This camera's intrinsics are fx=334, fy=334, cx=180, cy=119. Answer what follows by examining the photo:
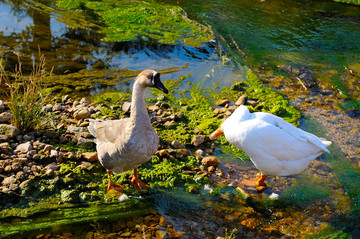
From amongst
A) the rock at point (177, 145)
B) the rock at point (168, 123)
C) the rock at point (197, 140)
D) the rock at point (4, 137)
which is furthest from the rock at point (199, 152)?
the rock at point (4, 137)

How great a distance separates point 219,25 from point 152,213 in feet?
25.2

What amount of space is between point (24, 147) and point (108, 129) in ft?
4.42

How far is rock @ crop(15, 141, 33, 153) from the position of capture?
4963 millimetres

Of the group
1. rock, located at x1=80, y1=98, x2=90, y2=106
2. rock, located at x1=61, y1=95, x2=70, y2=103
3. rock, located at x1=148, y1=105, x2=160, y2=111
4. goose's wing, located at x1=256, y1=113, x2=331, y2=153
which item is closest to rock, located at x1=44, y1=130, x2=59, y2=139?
rock, located at x1=80, y1=98, x2=90, y2=106

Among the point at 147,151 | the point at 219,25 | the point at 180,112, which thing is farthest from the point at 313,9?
the point at 147,151

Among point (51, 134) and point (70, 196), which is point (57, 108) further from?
point (70, 196)

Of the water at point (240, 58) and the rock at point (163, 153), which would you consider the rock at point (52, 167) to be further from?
the rock at point (163, 153)

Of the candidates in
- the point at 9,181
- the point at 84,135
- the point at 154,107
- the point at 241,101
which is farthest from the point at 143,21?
the point at 9,181

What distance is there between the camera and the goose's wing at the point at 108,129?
4.61 metres

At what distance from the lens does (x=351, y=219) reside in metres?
4.45

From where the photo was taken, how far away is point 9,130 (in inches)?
207

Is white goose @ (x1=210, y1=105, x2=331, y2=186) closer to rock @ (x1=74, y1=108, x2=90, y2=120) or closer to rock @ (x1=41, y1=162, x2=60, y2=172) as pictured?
rock @ (x1=41, y1=162, x2=60, y2=172)

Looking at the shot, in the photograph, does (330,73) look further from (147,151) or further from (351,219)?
(147,151)

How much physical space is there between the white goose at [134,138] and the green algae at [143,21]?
17.1 feet
